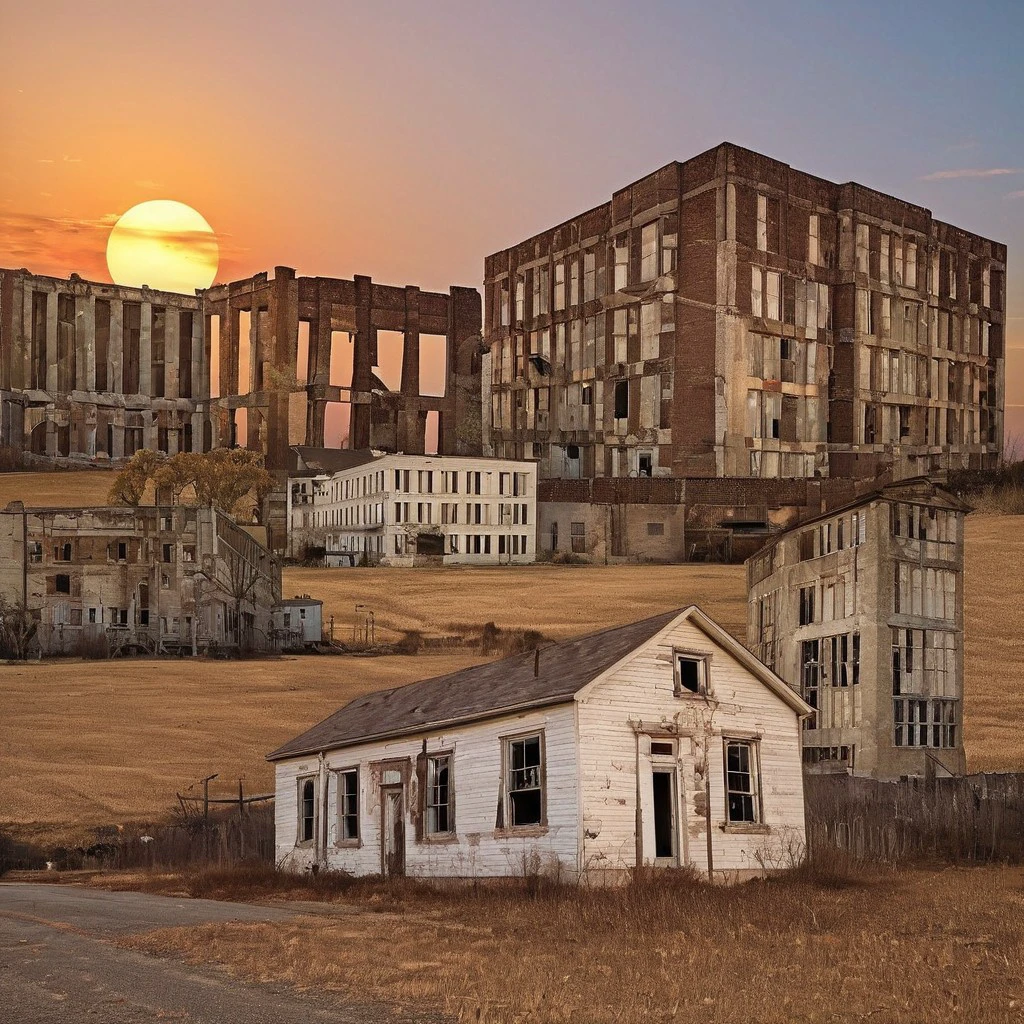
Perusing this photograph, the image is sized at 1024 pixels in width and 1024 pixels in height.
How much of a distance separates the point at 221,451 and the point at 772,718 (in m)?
60.4

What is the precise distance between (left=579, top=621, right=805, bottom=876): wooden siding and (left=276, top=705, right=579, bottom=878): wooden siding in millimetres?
364

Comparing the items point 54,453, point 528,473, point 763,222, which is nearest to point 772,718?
point 528,473

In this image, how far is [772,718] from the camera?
21.1 m

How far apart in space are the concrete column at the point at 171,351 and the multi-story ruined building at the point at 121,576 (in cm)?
4865

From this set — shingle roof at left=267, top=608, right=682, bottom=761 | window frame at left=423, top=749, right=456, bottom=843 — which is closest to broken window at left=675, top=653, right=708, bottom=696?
shingle roof at left=267, top=608, right=682, bottom=761

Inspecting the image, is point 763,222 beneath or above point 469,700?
above

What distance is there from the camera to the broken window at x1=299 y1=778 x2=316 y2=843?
2484cm

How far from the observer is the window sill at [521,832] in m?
19.0

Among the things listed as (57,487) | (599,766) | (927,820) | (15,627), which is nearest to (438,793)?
(599,766)

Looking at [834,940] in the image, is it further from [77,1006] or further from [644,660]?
[77,1006]

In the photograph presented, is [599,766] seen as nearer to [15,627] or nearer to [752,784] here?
[752,784]

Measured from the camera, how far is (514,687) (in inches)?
821

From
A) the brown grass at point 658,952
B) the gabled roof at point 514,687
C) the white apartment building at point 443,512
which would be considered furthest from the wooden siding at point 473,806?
the white apartment building at point 443,512

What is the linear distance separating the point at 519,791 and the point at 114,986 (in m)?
8.62
